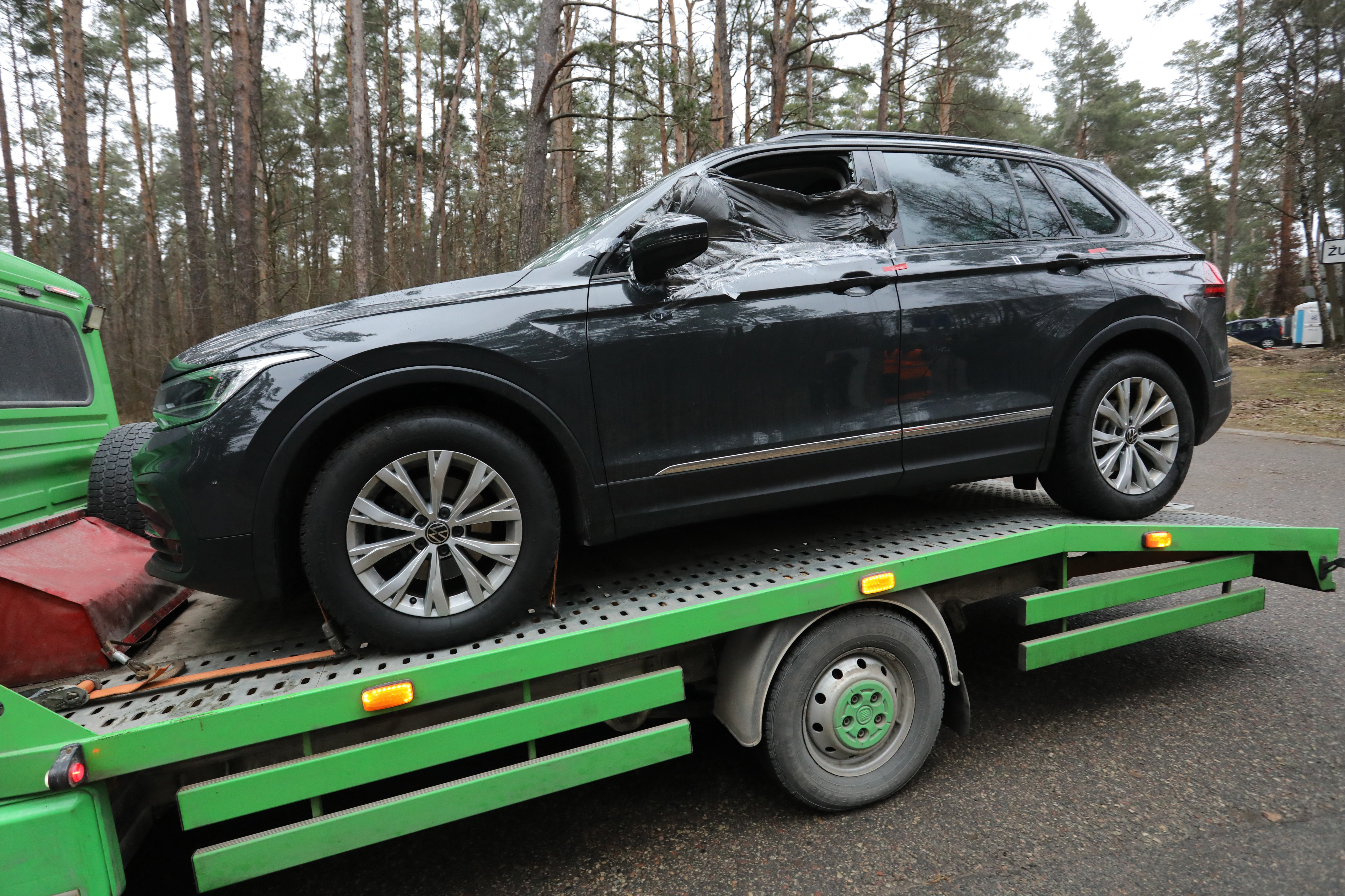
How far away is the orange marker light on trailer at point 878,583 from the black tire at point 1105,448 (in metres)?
1.21

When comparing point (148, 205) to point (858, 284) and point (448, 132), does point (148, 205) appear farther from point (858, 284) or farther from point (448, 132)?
point (858, 284)

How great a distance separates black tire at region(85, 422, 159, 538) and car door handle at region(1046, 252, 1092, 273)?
3887mm

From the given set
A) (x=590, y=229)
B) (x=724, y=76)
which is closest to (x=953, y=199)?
(x=590, y=229)

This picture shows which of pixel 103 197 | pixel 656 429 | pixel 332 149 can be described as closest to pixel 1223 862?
pixel 656 429

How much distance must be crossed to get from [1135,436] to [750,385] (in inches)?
78.2

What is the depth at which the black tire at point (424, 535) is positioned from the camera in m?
2.18

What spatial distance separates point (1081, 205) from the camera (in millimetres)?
3506

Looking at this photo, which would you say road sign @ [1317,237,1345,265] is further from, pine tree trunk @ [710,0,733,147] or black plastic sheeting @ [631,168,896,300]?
black plastic sheeting @ [631,168,896,300]

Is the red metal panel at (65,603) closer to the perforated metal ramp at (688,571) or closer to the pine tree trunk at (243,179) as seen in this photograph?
the perforated metal ramp at (688,571)

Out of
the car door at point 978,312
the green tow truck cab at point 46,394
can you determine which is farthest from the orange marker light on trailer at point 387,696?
the car door at point 978,312

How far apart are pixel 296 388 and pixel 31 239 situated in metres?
25.4

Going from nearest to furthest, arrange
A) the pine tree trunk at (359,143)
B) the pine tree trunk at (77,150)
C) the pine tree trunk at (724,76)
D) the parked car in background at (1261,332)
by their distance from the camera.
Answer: the pine tree trunk at (77,150) → the pine tree trunk at (724,76) → the pine tree trunk at (359,143) → the parked car in background at (1261,332)

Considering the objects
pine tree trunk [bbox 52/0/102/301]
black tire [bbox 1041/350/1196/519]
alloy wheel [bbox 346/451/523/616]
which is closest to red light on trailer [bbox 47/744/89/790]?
alloy wheel [bbox 346/451/523/616]

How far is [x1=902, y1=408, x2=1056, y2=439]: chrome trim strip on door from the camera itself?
2.94 m
